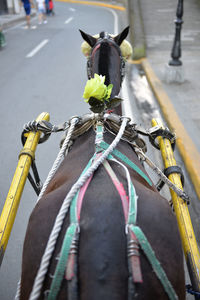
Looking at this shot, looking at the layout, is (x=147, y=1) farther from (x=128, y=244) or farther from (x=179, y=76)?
(x=128, y=244)

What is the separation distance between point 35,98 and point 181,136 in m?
3.58

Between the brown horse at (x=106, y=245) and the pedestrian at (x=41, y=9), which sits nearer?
the brown horse at (x=106, y=245)

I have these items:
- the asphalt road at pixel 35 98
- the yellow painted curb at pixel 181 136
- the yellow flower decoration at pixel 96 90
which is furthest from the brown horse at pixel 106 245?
the yellow painted curb at pixel 181 136

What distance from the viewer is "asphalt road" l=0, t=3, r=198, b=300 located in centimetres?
→ 357

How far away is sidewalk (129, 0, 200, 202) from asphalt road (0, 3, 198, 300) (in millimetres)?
377

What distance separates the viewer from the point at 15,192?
2297 millimetres

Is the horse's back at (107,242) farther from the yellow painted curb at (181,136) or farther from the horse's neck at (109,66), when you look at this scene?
the yellow painted curb at (181,136)

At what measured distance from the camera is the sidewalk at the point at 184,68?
5.11 metres

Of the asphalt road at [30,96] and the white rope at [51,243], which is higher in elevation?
the asphalt road at [30,96]

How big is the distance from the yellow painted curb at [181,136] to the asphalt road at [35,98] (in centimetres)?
19

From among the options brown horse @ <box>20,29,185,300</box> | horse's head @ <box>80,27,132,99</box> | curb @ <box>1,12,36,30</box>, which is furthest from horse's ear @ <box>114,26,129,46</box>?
curb @ <box>1,12,36,30</box>

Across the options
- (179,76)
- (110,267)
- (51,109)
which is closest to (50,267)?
(110,267)

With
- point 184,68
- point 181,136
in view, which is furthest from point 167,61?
point 181,136

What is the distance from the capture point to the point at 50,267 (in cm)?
132
